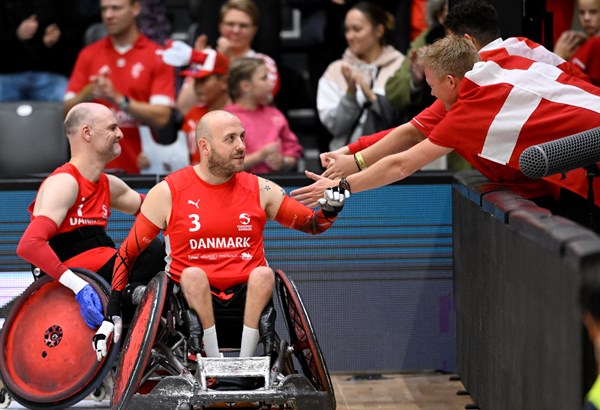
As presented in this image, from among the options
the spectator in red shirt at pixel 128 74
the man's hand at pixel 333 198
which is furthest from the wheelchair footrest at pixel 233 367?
the spectator in red shirt at pixel 128 74

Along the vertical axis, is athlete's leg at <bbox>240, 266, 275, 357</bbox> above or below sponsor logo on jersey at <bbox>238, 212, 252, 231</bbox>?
below

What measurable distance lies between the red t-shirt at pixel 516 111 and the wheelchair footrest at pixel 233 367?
53.6 inches

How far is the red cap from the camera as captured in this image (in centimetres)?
→ 879

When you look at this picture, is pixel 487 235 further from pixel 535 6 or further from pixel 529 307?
pixel 535 6

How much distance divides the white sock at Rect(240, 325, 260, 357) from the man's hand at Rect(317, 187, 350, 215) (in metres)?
0.71

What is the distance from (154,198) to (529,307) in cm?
→ 209

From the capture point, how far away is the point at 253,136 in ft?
28.0

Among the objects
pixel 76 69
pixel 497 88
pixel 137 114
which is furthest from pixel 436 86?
pixel 76 69

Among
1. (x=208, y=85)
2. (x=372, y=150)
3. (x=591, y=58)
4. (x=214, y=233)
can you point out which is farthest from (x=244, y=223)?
(x=591, y=58)

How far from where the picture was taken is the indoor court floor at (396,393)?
6.92 metres

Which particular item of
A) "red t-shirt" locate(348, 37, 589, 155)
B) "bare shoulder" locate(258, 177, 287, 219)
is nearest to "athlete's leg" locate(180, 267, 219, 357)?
"bare shoulder" locate(258, 177, 287, 219)

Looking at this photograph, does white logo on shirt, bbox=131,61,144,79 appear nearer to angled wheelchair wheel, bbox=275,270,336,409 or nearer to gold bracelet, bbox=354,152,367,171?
gold bracelet, bbox=354,152,367,171

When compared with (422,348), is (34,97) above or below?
above

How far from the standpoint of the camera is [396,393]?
7246 mm
